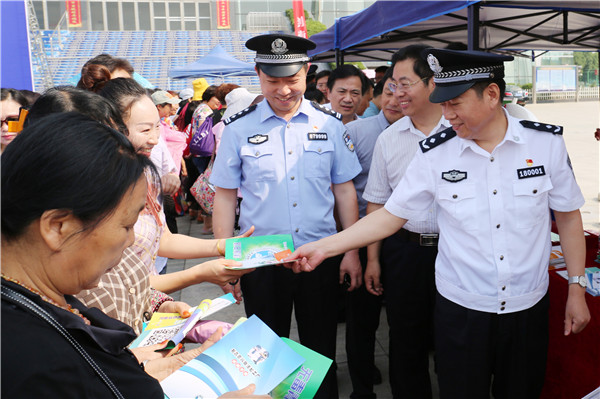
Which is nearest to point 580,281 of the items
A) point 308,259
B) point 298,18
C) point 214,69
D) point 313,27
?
point 308,259

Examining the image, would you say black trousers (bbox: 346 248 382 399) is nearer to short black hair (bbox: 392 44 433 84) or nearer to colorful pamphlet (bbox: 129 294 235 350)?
short black hair (bbox: 392 44 433 84)

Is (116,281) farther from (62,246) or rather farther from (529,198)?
(529,198)

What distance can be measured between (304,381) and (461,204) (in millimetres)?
977

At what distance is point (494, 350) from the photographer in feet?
6.72

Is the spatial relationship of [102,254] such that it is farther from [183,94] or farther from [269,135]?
[183,94]

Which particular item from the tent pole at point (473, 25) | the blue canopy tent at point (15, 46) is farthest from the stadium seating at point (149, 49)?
the tent pole at point (473, 25)

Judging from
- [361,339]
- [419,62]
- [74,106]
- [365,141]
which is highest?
[419,62]

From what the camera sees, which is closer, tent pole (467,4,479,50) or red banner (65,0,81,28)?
tent pole (467,4,479,50)

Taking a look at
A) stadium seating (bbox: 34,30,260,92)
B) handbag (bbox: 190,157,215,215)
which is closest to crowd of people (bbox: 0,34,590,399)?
handbag (bbox: 190,157,215,215)

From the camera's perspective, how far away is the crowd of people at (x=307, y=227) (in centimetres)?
91

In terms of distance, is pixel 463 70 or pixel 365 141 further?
pixel 365 141

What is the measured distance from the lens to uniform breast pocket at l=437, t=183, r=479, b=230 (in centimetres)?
200

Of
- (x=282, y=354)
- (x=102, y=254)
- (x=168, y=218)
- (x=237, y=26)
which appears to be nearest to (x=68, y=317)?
(x=102, y=254)

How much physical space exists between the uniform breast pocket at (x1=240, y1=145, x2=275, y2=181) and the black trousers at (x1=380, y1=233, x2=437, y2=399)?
0.76 meters
